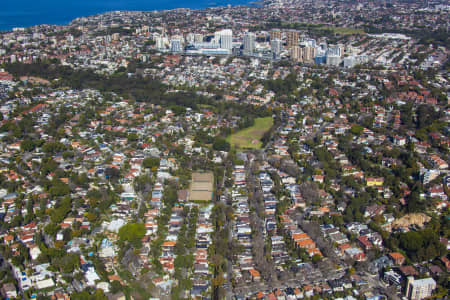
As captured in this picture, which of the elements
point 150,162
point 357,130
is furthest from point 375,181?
point 150,162

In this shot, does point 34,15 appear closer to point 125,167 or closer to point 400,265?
point 125,167

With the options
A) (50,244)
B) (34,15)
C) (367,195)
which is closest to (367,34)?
(367,195)

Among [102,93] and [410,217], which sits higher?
[102,93]

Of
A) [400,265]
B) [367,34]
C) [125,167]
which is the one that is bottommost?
[400,265]

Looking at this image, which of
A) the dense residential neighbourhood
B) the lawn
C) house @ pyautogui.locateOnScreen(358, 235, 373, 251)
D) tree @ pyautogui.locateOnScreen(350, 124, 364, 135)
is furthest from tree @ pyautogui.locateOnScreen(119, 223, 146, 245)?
tree @ pyautogui.locateOnScreen(350, 124, 364, 135)

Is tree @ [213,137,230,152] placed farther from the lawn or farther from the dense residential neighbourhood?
the lawn
